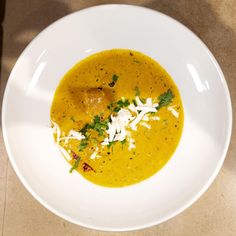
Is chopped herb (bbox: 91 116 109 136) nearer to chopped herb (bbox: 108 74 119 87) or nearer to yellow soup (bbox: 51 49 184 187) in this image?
yellow soup (bbox: 51 49 184 187)

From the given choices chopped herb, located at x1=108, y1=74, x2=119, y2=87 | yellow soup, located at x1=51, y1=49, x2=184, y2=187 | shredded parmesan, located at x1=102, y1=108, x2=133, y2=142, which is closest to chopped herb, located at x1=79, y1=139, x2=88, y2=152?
yellow soup, located at x1=51, y1=49, x2=184, y2=187

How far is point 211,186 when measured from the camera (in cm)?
168

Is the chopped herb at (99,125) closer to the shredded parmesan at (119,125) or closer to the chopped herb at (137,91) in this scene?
the shredded parmesan at (119,125)

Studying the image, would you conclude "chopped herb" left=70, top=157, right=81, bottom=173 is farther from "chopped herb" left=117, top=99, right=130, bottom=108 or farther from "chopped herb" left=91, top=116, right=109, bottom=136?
"chopped herb" left=117, top=99, right=130, bottom=108

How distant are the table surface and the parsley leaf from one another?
0.22 metres

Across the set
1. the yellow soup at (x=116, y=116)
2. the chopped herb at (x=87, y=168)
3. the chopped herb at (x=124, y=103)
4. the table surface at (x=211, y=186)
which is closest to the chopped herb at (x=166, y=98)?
the yellow soup at (x=116, y=116)

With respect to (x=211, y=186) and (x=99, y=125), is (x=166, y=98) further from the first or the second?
(x=211, y=186)

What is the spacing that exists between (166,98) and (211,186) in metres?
0.37

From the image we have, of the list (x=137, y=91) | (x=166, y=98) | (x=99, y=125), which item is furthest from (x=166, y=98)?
(x=99, y=125)

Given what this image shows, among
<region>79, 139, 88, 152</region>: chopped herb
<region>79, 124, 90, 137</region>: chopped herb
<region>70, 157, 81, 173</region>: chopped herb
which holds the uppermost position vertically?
<region>79, 124, 90, 137</region>: chopped herb

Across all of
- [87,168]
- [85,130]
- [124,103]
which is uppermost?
[124,103]

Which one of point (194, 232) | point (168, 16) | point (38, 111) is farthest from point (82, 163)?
point (168, 16)

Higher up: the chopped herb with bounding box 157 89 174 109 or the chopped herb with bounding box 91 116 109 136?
the chopped herb with bounding box 157 89 174 109

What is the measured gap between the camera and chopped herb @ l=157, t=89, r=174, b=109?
1640 millimetres
